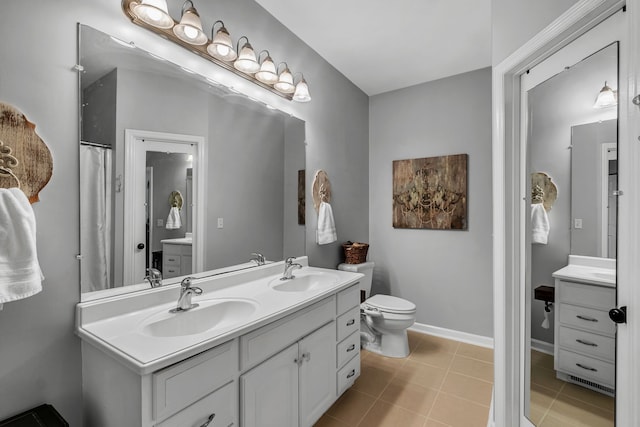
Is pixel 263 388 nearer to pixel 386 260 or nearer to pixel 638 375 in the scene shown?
pixel 638 375

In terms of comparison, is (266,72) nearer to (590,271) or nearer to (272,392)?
(272,392)

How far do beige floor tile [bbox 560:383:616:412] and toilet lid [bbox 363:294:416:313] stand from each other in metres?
1.23

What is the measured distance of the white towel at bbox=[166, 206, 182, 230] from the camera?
1574mm

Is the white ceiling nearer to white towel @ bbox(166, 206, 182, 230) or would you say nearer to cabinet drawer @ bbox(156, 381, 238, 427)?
white towel @ bbox(166, 206, 182, 230)

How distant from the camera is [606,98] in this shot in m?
1.08

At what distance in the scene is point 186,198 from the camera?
5.38 ft

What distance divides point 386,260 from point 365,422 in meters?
1.79

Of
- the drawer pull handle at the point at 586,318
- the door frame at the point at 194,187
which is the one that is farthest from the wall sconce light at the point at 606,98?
the door frame at the point at 194,187

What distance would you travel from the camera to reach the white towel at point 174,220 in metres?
1.57

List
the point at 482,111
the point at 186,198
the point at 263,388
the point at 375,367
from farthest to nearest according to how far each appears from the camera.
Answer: the point at 482,111, the point at 375,367, the point at 186,198, the point at 263,388

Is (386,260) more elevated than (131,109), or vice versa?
(131,109)

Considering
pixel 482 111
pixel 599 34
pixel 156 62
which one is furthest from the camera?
pixel 482 111

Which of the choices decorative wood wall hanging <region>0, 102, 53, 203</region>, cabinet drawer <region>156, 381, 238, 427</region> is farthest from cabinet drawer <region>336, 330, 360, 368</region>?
decorative wood wall hanging <region>0, 102, 53, 203</region>

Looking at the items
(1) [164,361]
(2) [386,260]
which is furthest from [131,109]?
(2) [386,260]
